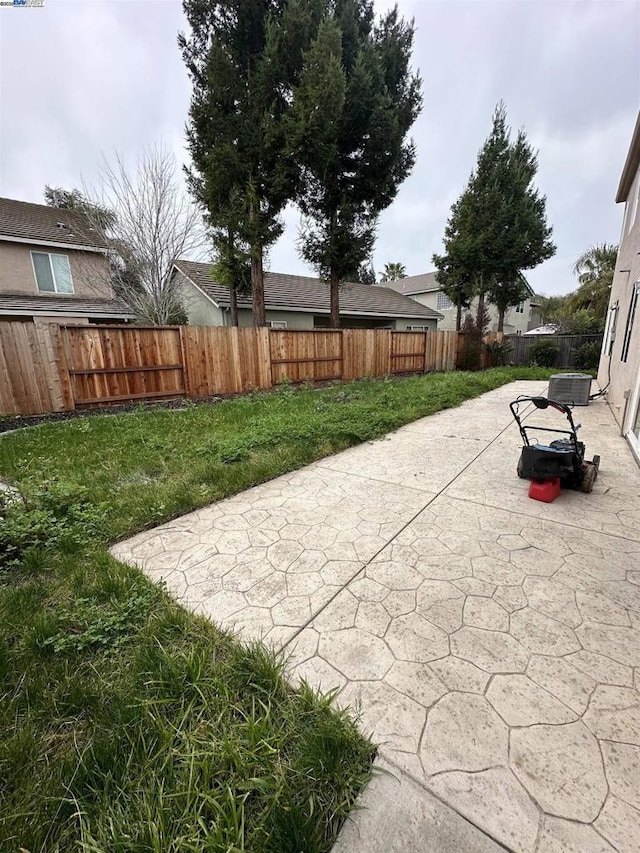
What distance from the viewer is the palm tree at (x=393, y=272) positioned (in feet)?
132

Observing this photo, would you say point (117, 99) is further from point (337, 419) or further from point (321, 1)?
point (337, 419)

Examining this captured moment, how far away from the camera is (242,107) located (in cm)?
952

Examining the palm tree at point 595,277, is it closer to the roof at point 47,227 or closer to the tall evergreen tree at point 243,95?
the tall evergreen tree at point 243,95

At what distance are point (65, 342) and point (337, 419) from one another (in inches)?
218

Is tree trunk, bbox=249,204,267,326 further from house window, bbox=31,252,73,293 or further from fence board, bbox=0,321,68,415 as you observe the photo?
house window, bbox=31,252,73,293

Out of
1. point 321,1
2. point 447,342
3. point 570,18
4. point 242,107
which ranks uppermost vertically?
point 321,1

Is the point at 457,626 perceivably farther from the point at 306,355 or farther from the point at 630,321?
the point at 306,355

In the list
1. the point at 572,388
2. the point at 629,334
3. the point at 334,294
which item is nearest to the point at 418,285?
the point at 334,294

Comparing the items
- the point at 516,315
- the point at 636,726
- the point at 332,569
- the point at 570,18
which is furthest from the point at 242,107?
the point at 516,315

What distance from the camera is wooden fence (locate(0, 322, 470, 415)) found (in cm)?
655

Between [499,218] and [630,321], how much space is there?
1274 centimetres

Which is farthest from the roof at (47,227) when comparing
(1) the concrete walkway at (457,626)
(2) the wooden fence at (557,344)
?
(2) the wooden fence at (557,344)

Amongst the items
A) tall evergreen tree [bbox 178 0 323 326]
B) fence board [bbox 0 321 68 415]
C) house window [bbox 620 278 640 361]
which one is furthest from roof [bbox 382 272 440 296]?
fence board [bbox 0 321 68 415]

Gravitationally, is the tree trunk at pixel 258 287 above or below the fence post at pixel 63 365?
above
